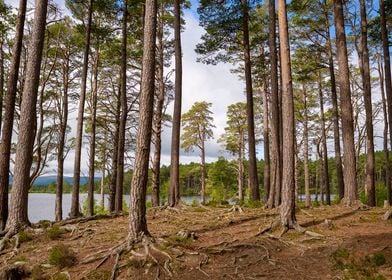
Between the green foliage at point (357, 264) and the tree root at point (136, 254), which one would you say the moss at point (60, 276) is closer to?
the tree root at point (136, 254)

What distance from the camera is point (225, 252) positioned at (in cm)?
579

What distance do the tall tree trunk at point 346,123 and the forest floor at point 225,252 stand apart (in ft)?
5.33

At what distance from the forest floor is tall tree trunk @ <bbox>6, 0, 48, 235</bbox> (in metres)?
0.57

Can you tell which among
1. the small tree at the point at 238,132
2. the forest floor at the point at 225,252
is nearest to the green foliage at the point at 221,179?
the small tree at the point at 238,132

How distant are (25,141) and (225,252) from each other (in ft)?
17.4

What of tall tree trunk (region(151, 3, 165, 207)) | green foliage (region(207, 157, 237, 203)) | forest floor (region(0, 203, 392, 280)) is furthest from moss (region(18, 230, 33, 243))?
green foliage (region(207, 157, 237, 203))

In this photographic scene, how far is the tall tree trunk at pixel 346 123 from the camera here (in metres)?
9.62

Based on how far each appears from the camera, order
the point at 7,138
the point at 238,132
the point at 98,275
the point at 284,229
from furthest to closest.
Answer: the point at 238,132, the point at 7,138, the point at 284,229, the point at 98,275

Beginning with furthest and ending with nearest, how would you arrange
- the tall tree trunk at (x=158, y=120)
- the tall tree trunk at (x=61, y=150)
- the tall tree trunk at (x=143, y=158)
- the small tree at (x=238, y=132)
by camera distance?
the small tree at (x=238, y=132), the tall tree trunk at (x=61, y=150), the tall tree trunk at (x=158, y=120), the tall tree trunk at (x=143, y=158)

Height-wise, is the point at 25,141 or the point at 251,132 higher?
the point at 251,132

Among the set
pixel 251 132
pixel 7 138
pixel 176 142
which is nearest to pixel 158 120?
pixel 176 142

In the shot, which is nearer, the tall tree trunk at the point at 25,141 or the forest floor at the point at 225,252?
the forest floor at the point at 225,252

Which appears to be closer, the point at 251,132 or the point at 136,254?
the point at 136,254

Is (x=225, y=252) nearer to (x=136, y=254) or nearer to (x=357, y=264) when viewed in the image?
(x=136, y=254)
